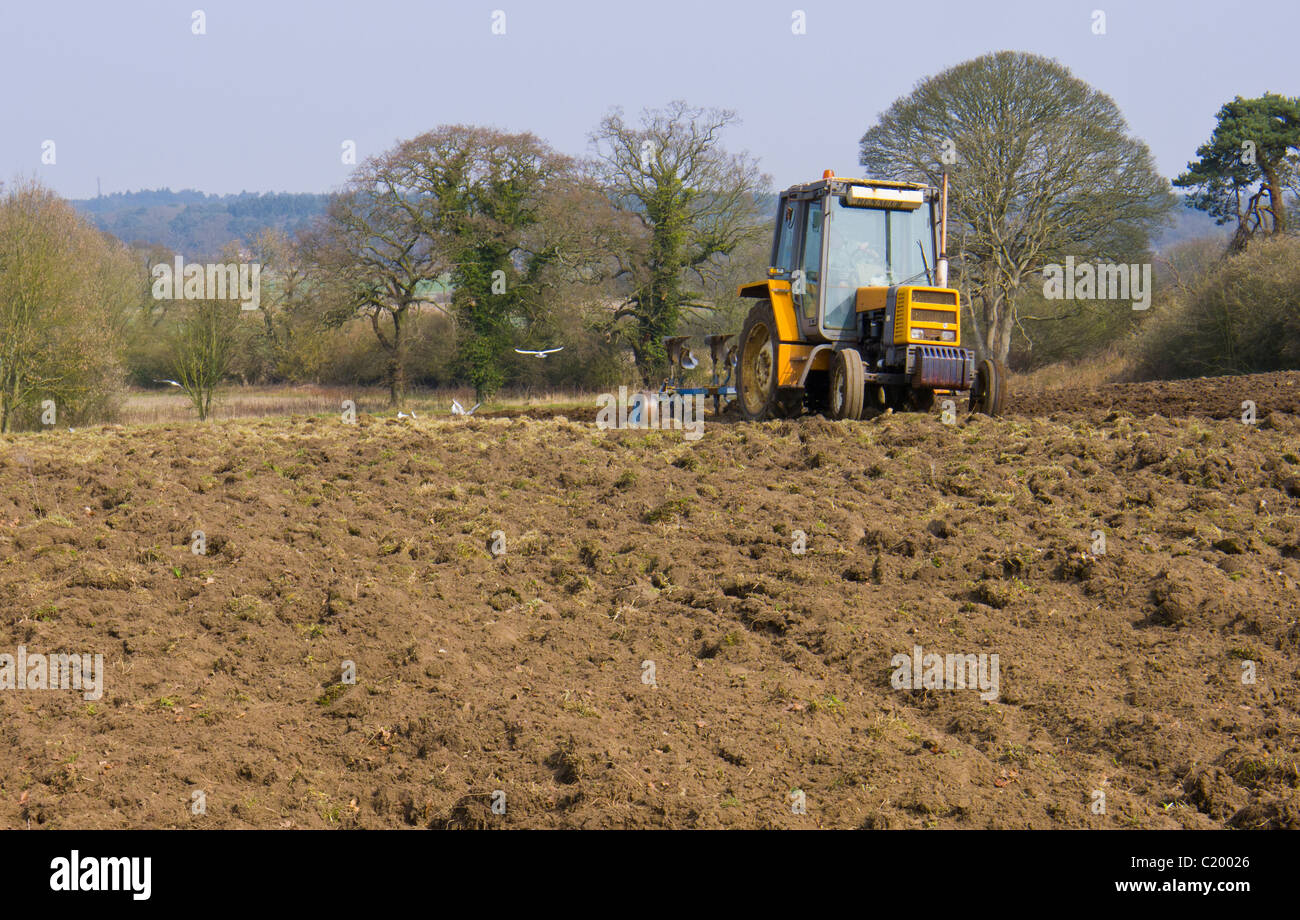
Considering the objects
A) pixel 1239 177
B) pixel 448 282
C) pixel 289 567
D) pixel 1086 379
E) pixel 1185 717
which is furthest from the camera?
pixel 448 282

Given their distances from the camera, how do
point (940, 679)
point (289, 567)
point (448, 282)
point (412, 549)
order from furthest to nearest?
point (448, 282) → point (412, 549) → point (289, 567) → point (940, 679)

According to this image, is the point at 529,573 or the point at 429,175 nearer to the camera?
the point at 529,573

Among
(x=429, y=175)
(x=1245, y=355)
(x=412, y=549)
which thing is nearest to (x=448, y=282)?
(x=429, y=175)

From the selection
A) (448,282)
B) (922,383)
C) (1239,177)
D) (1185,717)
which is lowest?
(1185,717)

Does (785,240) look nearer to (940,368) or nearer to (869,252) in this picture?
(869,252)

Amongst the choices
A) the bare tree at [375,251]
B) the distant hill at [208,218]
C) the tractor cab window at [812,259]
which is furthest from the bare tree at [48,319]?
the distant hill at [208,218]

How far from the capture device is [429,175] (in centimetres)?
3091

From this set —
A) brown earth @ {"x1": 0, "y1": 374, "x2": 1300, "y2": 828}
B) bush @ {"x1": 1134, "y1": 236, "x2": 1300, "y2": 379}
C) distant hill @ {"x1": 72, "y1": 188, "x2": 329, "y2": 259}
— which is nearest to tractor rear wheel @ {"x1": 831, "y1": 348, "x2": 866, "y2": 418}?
brown earth @ {"x1": 0, "y1": 374, "x2": 1300, "y2": 828}

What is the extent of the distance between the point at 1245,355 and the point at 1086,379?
445 centimetres

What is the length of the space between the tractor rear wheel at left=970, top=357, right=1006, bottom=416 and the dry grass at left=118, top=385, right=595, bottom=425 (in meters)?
16.2

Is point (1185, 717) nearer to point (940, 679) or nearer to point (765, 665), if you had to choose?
point (940, 679)

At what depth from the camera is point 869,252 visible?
39.8 ft

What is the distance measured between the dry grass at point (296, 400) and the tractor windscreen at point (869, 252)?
1603 cm

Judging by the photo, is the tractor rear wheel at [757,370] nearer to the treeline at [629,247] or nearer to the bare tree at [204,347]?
the treeline at [629,247]
